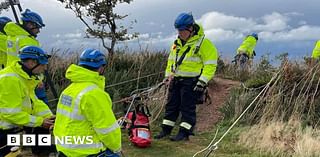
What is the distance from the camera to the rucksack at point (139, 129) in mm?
7570

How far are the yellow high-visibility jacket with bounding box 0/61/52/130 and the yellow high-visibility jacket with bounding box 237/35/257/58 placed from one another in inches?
438

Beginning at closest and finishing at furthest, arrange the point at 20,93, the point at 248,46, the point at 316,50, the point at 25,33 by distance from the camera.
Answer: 1. the point at 20,93
2. the point at 25,33
3. the point at 316,50
4. the point at 248,46

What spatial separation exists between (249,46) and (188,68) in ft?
30.6

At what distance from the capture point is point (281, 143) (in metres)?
7.35

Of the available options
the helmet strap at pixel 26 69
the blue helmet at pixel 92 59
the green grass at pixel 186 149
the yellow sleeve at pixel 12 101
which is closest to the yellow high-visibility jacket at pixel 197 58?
the green grass at pixel 186 149

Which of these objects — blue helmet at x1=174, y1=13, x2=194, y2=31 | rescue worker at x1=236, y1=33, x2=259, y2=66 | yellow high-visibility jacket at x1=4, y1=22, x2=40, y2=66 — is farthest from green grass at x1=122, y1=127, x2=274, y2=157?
rescue worker at x1=236, y1=33, x2=259, y2=66

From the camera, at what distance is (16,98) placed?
5.35 metres

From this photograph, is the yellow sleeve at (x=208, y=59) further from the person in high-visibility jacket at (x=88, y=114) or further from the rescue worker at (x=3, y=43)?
the person in high-visibility jacket at (x=88, y=114)

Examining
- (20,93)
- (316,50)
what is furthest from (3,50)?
(316,50)

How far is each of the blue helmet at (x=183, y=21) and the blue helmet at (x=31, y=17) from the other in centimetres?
205

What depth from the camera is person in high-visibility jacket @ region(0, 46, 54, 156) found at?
5301 mm

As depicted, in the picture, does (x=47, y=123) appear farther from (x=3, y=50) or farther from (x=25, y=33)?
(x=3, y=50)

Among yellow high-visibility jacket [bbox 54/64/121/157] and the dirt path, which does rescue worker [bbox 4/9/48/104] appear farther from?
the dirt path

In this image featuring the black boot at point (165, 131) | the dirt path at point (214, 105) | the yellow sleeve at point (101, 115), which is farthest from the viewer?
the dirt path at point (214, 105)
